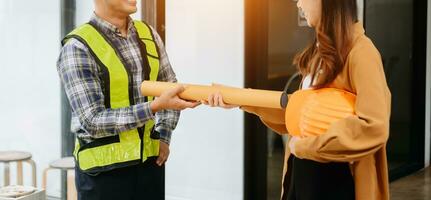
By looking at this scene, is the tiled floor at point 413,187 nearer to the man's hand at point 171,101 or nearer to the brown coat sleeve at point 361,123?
the man's hand at point 171,101

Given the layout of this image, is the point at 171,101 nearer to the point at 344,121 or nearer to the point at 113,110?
the point at 113,110

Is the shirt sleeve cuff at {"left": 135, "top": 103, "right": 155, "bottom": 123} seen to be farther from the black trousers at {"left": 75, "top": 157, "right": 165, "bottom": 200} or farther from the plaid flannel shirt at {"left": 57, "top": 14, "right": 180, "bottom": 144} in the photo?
the black trousers at {"left": 75, "top": 157, "right": 165, "bottom": 200}

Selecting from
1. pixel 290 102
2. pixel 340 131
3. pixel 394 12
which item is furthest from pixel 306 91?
pixel 394 12

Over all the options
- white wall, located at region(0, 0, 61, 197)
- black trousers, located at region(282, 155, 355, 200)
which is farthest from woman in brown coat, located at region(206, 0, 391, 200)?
white wall, located at region(0, 0, 61, 197)

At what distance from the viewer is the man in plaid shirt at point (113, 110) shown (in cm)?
184

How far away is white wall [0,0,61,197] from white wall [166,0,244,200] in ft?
2.79

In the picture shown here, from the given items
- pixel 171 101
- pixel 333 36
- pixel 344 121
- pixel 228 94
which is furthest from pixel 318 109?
pixel 171 101

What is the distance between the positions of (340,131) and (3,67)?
2.89 m

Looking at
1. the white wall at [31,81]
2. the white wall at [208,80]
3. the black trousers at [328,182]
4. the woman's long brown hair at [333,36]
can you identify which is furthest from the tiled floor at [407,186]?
the woman's long brown hair at [333,36]

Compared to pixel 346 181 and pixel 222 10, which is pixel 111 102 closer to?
pixel 346 181

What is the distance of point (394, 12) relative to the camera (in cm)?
506

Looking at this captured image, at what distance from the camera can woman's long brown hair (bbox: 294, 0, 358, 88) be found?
1.52 meters

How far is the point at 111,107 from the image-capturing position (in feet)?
6.22

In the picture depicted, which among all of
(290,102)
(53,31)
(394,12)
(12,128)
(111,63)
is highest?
(394,12)
